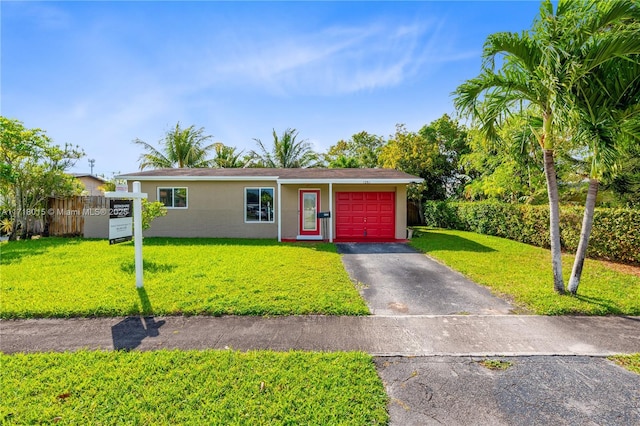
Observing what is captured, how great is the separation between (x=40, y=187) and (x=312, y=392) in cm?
1543

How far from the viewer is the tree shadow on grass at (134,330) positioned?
12.2 feet

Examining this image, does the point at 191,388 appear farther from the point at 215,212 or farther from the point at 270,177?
the point at 215,212

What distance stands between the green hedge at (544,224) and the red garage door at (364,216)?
5029 millimetres

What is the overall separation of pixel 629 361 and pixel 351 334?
3.14 meters

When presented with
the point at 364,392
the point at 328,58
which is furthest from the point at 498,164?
the point at 364,392

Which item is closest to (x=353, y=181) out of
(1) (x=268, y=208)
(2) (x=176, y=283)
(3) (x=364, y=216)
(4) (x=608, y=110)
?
(3) (x=364, y=216)

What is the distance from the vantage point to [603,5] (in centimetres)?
449

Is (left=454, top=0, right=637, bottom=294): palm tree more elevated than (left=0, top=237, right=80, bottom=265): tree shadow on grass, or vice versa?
(left=454, top=0, right=637, bottom=294): palm tree

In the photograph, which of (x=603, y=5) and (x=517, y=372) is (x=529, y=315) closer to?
(x=517, y=372)

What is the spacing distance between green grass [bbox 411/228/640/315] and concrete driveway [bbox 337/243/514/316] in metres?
0.45

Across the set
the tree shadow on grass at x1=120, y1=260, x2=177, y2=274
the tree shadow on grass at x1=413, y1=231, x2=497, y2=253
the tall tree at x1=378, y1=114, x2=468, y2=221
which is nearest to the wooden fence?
the tree shadow on grass at x1=120, y1=260, x2=177, y2=274

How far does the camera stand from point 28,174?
12.0 metres

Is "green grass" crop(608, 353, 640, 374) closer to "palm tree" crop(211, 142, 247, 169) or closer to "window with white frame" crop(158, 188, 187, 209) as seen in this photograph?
"window with white frame" crop(158, 188, 187, 209)

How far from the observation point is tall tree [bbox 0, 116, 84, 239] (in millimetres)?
11445
